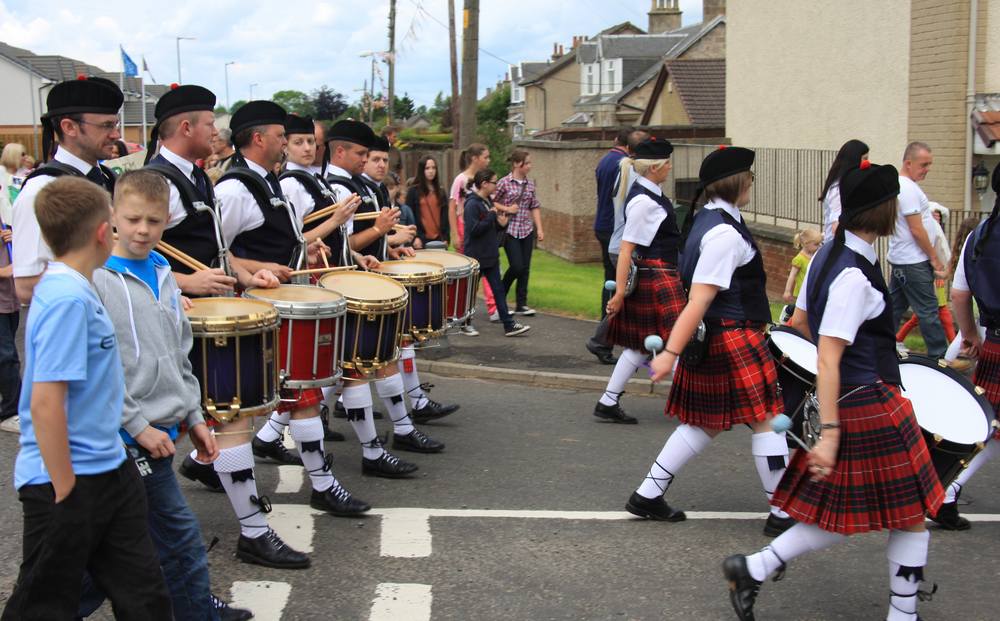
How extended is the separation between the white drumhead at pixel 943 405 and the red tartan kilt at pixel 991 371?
0.84m

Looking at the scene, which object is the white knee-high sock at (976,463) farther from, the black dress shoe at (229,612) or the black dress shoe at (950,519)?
the black dress shoe at (229,612)

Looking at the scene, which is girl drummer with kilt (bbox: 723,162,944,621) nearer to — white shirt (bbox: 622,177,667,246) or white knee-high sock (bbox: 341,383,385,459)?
white knee-high sock (bbox: 341,383,385,459)

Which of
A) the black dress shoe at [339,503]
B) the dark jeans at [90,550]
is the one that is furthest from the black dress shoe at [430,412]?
the dark jeans at [90,550]

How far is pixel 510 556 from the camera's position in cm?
531

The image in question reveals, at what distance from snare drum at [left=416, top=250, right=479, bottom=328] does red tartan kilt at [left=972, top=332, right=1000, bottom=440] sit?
332 centimetres

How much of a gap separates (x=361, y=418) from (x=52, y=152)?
2.23 meters

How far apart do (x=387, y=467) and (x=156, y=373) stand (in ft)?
9.67

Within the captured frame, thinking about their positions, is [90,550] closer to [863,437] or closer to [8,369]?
[863,437]

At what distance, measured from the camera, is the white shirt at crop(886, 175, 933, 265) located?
28.6 feet

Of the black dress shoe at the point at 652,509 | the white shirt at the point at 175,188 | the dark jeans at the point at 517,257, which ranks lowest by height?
the black dress shoe at the point at 652,509

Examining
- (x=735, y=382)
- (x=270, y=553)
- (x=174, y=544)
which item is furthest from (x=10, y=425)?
(x=735, y=382)

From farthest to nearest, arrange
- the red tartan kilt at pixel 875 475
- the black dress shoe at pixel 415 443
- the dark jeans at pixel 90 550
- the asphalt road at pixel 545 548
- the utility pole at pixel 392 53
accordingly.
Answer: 1. the utility pole at pixel 392 53
2. the black dress shoe at pixel 415 443
3. the asphalt road at pixel 545 548
4. the red tartan kilt at pixel 875 475
5. the dark jeans at pixel 90 550

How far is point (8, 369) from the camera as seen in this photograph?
7.74 m

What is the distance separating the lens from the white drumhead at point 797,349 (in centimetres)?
501
